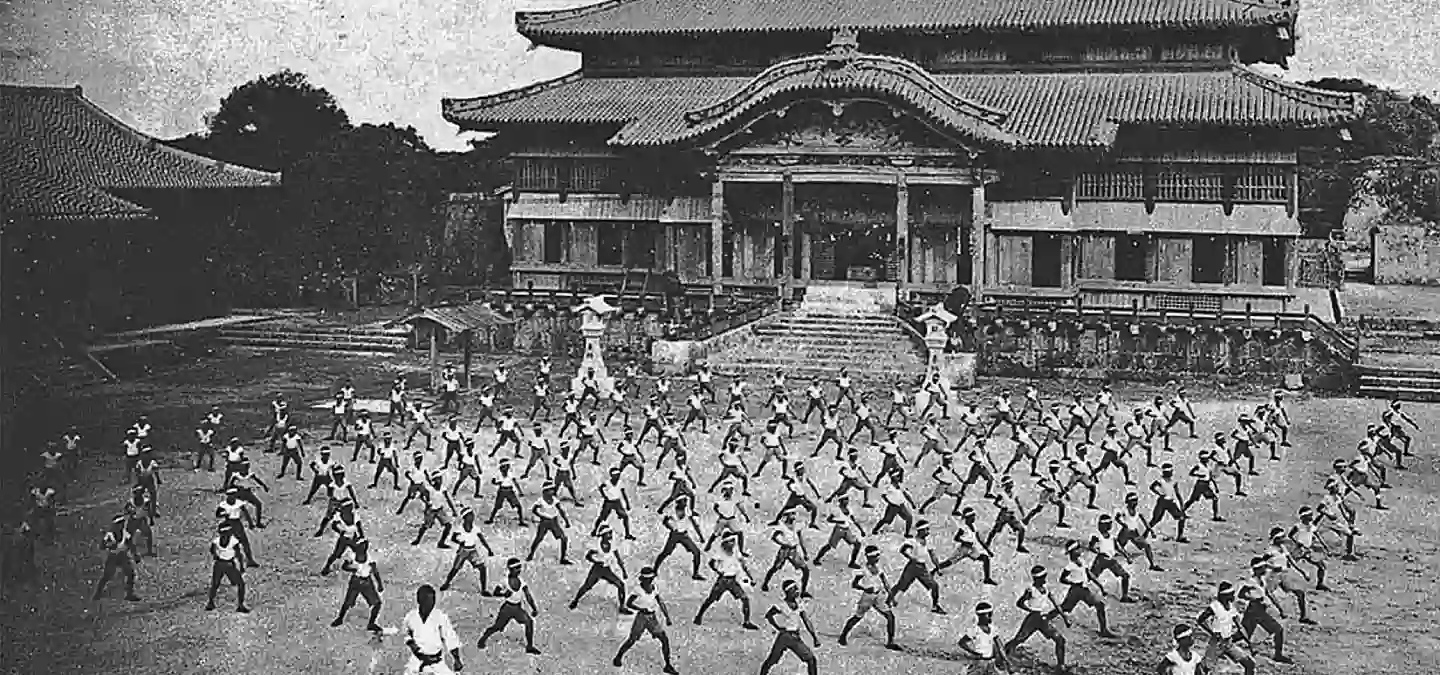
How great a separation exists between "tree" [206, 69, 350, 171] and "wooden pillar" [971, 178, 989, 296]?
12.8 meters

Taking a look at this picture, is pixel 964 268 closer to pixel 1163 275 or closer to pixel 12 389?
pixel 1163 275

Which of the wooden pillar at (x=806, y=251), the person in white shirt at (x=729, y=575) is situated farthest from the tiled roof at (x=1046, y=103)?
the person in white shirt at (x=729, y=575)

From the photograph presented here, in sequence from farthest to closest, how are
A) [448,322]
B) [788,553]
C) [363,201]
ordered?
[363,201]
[448,322]
[788,553]

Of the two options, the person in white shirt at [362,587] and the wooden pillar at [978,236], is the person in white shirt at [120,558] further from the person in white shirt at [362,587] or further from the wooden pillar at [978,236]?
the wooden pillar at [978,236]

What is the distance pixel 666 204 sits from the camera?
1147 inches

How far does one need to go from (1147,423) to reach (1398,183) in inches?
905

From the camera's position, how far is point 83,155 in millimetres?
16625

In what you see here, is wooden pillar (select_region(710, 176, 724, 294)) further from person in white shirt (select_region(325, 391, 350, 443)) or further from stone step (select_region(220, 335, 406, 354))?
person in white shirt (select_region(325, 391, 350, 443))

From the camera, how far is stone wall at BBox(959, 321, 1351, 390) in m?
22.6

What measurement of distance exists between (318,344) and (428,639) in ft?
58.9

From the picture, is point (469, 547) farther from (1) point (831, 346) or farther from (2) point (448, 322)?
(1) point (831, 346)

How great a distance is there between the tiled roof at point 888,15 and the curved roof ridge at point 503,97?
1.14 m

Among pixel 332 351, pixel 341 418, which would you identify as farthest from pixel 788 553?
pixel 332 351

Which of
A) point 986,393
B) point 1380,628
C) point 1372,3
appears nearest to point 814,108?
point 986,393
